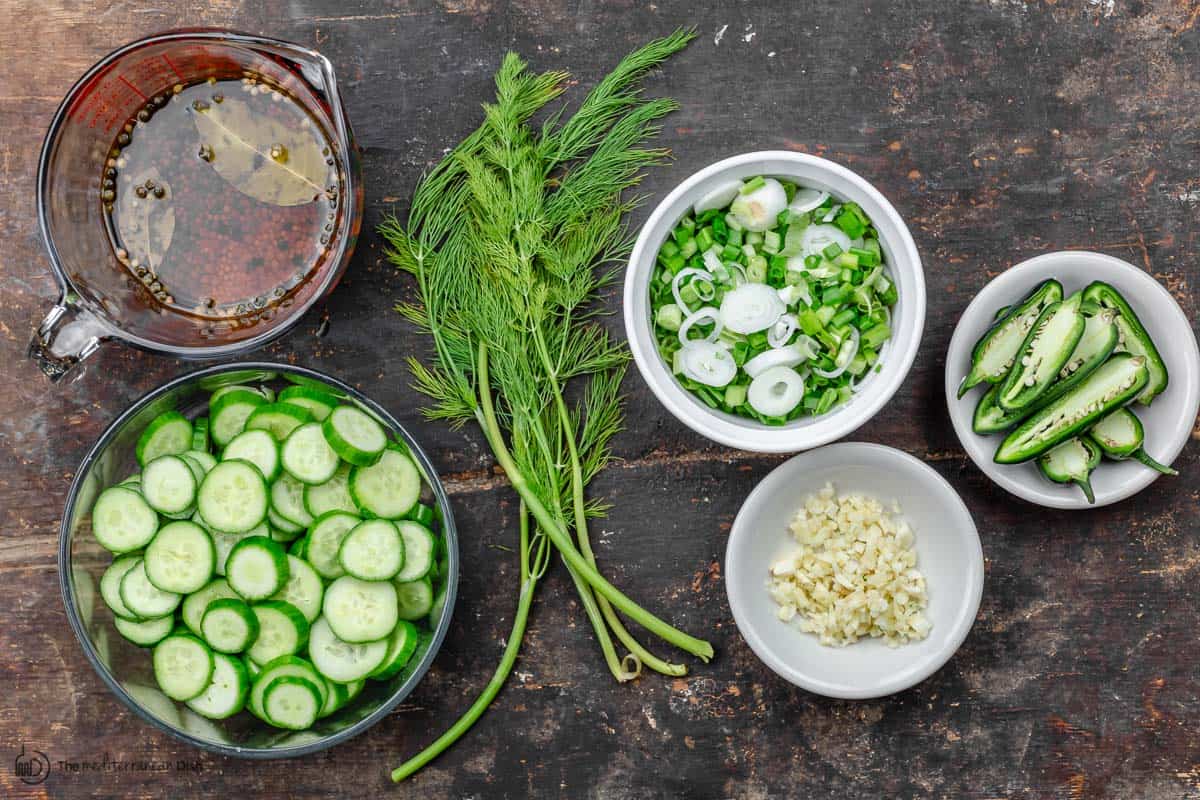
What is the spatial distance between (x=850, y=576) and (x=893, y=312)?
22.1 inches

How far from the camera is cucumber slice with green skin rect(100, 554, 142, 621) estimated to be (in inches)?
66.4

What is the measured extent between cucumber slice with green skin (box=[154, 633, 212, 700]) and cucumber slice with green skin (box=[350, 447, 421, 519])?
0.43 meters

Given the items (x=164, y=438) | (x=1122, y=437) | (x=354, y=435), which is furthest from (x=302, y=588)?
(x=1122, y=437)

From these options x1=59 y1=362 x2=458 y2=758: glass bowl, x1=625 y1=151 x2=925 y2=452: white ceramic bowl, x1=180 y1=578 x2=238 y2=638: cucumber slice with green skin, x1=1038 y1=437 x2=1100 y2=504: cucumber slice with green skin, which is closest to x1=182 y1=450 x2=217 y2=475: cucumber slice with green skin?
x1=59 y1=362 x2=458 y2=758: glass bowl

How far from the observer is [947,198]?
1878mm

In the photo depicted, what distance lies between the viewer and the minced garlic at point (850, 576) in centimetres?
176

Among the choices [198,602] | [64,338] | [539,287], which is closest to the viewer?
[64,338]

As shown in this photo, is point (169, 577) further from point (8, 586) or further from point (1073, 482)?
point (1073, 482)

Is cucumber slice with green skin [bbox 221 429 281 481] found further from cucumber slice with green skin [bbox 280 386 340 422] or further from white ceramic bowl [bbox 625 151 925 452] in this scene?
white ceramic bowl [bbox 625 151 925 452]

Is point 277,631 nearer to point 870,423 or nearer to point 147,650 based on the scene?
point 147,650

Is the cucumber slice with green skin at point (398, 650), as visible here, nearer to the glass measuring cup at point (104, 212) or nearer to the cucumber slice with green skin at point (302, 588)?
the cucumber slice with green skin at point (302, 588)

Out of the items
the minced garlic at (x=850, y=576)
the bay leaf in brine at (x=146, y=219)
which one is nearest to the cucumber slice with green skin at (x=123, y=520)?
the bay leaf in brine at (x=146, y=219)

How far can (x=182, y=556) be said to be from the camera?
5.40ft

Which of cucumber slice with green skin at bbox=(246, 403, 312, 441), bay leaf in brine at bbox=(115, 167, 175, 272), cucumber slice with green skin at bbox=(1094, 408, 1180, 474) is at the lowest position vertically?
cucumber slice with green skin at bbox=(246, 403, 312, 441)
